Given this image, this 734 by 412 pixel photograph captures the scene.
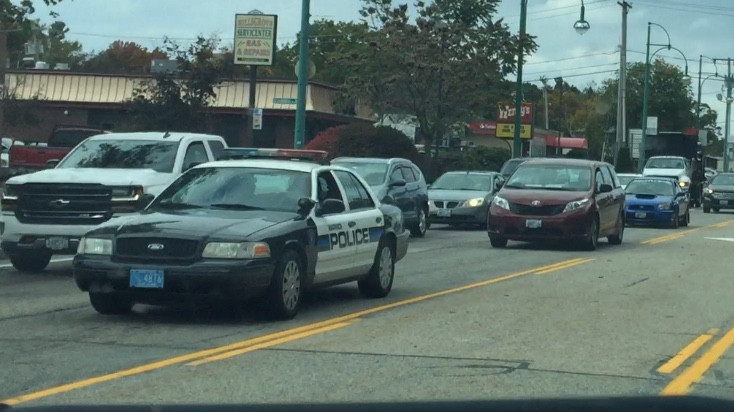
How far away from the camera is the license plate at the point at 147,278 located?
10.9 m

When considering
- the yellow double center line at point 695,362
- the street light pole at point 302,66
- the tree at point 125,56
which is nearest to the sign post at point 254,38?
the street light pole at point 302,66

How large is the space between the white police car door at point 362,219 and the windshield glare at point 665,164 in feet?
131

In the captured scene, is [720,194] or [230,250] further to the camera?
[720,194]

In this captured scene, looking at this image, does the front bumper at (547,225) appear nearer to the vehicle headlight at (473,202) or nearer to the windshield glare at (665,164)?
the vehicle headlight at (473,202)

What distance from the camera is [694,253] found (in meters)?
22.5

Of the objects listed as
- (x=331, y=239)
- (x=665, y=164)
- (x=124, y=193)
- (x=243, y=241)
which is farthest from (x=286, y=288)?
(x=665, y=164)

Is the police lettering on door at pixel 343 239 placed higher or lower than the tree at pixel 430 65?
lower

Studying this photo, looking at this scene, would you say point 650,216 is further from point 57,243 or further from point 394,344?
point 394,344

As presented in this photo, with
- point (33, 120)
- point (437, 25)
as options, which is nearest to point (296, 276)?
point (437, 25)

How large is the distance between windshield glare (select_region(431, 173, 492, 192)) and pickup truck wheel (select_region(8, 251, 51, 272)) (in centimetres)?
1489

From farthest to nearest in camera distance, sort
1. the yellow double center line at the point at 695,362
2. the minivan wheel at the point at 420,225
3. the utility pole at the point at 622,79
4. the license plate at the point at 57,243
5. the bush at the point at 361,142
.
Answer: the utility pole at the point at 622,79 < the bush at the point at 361,142 < the minivan wheel at the point at 420,225 < the license plate at the point at 57,243 < the yellow double center line at the point at 695,362

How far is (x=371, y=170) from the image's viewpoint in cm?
2492

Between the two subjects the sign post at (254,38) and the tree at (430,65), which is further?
the tree at (430,65)

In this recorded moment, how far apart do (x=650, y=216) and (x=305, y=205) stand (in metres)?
22.9
